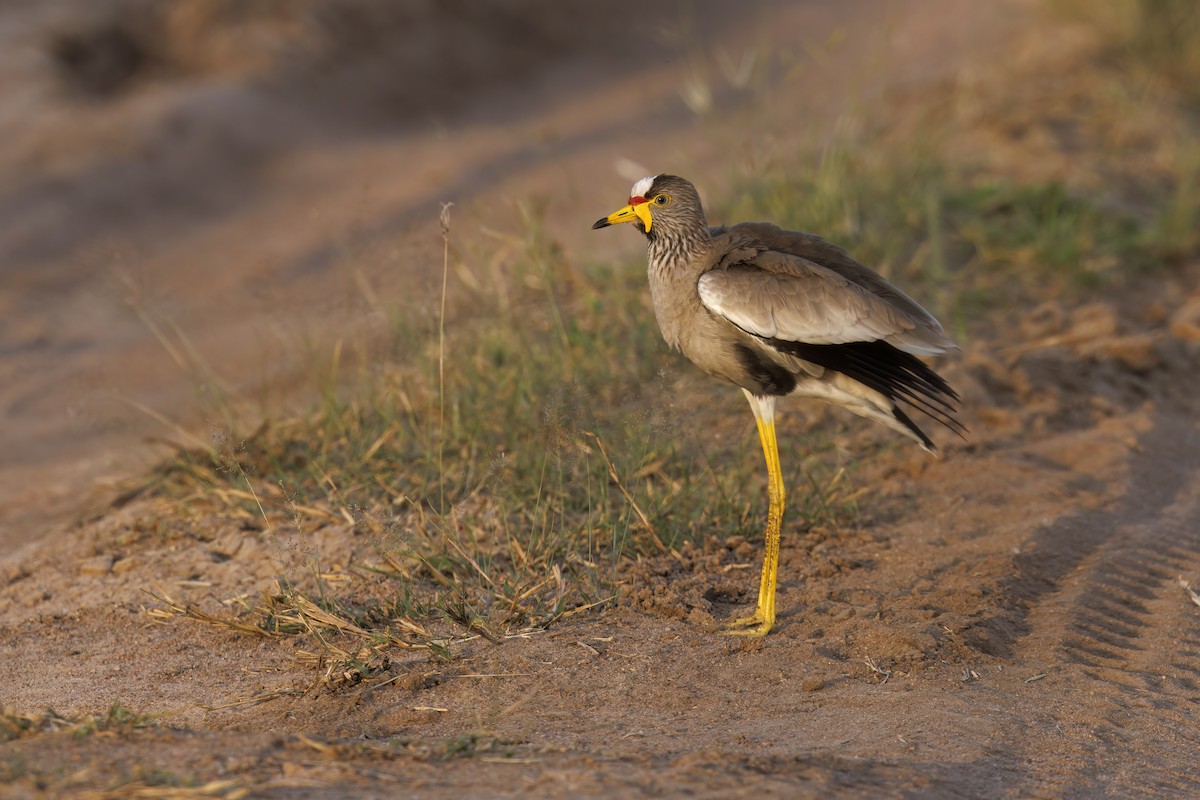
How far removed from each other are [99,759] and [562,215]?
5975mm

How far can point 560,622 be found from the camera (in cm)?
420

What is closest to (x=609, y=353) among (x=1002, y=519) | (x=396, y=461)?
(x=396, y=461)

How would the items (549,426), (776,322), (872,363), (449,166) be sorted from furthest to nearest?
(449,166), (549,426), (872,363), (776,322)

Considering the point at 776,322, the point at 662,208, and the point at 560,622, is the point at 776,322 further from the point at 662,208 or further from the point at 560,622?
the point at 560,622

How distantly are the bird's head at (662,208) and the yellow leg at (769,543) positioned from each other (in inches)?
25.1

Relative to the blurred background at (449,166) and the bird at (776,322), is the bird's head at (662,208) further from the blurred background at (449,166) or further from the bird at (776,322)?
the blurred background at (449,166)

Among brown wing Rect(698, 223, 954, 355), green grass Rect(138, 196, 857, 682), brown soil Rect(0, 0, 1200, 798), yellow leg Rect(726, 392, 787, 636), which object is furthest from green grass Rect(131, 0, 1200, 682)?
brown wing Rect(698, 223, 954, 355)

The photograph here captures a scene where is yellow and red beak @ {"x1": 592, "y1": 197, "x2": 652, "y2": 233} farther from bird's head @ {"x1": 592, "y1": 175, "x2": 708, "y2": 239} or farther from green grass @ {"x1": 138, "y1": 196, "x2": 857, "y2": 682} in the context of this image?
green grass @ {"x1": 138, "y1": 196, "x2": 857, "y2": 682}

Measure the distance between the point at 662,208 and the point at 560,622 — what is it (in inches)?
57.6

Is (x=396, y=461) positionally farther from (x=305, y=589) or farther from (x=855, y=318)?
(x=855, y=318)

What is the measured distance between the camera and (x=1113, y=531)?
4965mm

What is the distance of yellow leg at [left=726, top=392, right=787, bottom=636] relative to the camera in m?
4.19

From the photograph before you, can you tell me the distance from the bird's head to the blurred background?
100 centimetres

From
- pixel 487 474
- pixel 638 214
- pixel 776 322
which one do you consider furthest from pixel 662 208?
pixel 487 474
